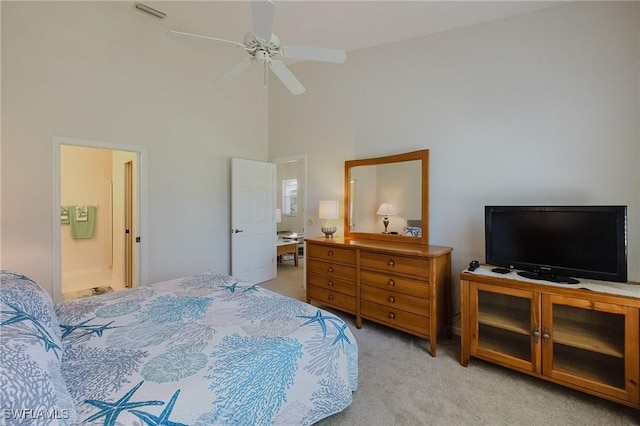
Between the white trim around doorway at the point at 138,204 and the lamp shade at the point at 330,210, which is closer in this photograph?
the white trim around doorway at the point at 138,204

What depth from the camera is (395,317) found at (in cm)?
266

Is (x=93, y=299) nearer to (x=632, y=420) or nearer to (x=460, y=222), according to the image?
(x=460, y=222)

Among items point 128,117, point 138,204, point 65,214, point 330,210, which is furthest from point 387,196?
point 65,214

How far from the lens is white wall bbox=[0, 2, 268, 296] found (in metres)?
2.65

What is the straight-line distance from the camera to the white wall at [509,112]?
7.04 feet

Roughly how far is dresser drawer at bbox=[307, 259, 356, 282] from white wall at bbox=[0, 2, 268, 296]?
1.61 metres

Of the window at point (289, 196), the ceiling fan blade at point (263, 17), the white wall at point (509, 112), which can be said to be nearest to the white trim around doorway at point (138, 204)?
the ceiling fan blade at point (263, 17)

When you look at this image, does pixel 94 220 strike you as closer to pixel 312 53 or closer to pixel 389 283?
pixel 312 53

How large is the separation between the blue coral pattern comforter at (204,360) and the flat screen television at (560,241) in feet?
5.00

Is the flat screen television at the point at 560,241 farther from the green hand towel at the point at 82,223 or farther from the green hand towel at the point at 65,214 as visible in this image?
the green hand towel at the point at 65,214

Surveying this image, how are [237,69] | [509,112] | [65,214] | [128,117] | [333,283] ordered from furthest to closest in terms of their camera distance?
[65,214], [128,117], [333,283], [509,112], [237,69]

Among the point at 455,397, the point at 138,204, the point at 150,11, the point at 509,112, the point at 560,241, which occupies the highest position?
the point at 150,11

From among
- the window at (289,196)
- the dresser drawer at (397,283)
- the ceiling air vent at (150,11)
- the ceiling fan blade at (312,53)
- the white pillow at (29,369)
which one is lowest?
the dresser drawer at (397,283)

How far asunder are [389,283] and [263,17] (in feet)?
7.65
